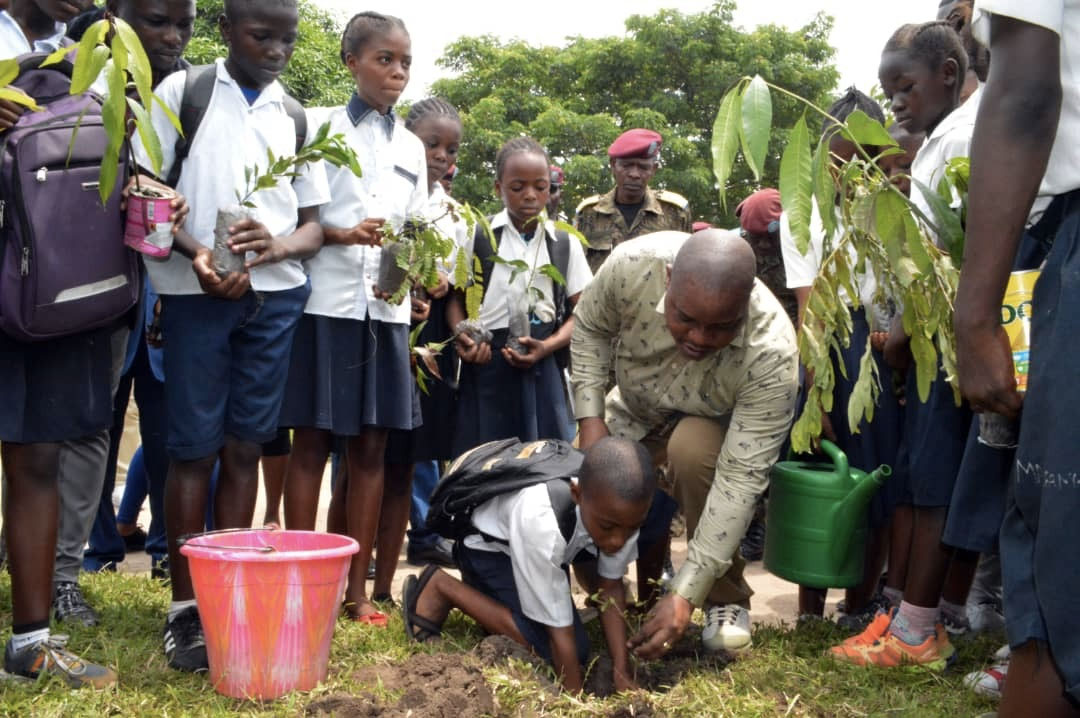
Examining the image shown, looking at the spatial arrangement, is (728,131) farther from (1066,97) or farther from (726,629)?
(726,629)

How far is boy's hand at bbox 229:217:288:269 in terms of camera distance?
10.7 feet

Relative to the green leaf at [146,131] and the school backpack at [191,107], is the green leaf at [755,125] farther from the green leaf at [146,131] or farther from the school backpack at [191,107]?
the school backpack at [191,107]

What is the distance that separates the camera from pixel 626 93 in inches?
990

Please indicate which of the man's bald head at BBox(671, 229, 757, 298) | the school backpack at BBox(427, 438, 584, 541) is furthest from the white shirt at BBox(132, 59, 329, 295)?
the man's bald head at BBox(671, 229, 757, 298)

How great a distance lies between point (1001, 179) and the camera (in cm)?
177

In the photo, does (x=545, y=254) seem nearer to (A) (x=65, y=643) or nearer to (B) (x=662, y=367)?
(B) (x=662, y=367)

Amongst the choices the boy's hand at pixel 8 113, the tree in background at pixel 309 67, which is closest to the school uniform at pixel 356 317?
the boy's hand at pixel 8 113

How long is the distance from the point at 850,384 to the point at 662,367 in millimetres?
670

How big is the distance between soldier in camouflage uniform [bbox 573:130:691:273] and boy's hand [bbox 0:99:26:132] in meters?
3.69

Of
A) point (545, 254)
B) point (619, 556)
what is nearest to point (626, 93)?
point (545, 254)

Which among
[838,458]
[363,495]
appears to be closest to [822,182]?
[838,458]

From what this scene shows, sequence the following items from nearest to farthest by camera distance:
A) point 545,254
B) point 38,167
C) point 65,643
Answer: point 38,167 → point 65,643 → point 545,254

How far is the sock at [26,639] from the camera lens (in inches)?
117

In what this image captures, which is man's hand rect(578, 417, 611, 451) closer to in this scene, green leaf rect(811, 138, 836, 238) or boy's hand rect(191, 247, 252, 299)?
boy's hand rect(191, 247, 252, 299)
